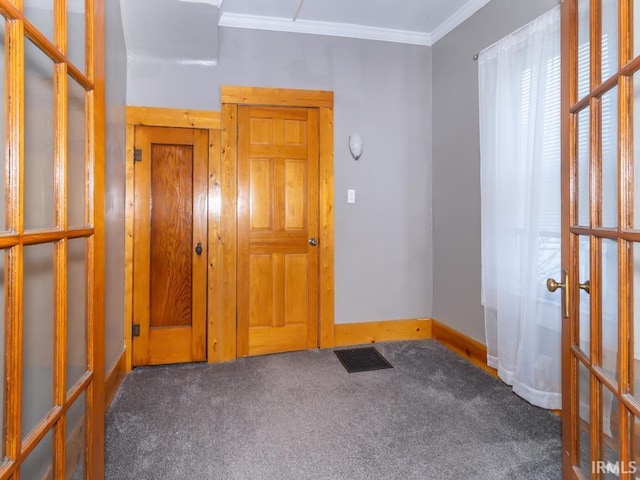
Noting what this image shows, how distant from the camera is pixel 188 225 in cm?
279

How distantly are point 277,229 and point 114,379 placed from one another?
1.54 meters

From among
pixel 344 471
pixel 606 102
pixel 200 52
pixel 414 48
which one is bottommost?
pixel 344 471

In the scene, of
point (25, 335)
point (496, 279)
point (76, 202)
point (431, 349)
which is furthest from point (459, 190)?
point (25, 335)

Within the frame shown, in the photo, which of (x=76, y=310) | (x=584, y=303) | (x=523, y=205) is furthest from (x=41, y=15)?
(x=523, y=205)

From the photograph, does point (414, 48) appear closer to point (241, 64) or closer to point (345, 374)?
point (241, 64)

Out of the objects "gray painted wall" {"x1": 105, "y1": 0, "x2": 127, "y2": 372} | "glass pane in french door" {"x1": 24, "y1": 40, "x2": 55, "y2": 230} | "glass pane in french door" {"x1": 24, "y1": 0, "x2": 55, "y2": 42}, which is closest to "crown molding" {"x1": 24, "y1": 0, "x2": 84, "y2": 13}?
"glass pane in french door" {"x1": 24, "y1": 0, "x2": 55, "y2": 42}

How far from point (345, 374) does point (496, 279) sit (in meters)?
1.23

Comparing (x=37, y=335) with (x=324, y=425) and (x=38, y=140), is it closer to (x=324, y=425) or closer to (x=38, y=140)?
(x=38, y=140)

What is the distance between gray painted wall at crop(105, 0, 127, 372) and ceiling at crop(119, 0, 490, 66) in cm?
19

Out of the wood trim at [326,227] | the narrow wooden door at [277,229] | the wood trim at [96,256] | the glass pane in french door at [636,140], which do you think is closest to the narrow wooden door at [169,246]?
the narrow wooden door at [277,229]

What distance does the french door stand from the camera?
0.77 meters

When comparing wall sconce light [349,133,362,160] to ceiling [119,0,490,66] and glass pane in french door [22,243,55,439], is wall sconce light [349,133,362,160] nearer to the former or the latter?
ceiling [119,0,490,66]

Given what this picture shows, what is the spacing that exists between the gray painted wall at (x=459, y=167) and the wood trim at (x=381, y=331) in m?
0.20

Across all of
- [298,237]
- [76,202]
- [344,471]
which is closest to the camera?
[76,202]
